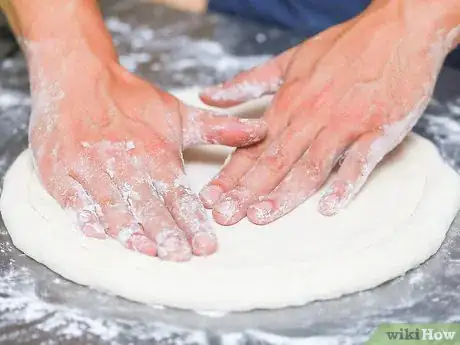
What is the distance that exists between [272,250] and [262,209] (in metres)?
0.07

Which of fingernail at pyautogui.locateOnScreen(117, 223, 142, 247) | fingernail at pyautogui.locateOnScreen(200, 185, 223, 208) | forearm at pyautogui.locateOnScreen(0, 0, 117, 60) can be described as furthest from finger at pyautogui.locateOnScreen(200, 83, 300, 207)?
forearm at pyautogui.locateOnScreen(0, 0, 117, 60)

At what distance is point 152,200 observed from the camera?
955 millimetres

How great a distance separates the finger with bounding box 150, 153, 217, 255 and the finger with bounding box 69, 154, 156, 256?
0.17 feet

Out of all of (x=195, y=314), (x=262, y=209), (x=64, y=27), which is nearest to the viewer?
(x=195, y=314)

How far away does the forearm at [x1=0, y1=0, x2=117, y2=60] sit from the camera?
1.12m

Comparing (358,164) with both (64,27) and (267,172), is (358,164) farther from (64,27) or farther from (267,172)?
→ (64,27)

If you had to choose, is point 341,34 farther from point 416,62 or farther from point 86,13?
point 86,13

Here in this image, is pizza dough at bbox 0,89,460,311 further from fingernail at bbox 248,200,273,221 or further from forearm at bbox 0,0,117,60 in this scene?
forearm at bbox 0,0,117,60

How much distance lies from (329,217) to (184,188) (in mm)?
198

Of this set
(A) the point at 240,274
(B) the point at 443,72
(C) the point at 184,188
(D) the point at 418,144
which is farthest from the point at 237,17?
(A) the point at 240,274

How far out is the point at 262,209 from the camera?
976mm

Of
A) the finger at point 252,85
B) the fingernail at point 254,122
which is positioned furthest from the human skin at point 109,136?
the finger at point 252,85

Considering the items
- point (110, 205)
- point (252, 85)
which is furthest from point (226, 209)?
point (252, 85)

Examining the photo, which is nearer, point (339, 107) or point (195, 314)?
point (195, 314)
